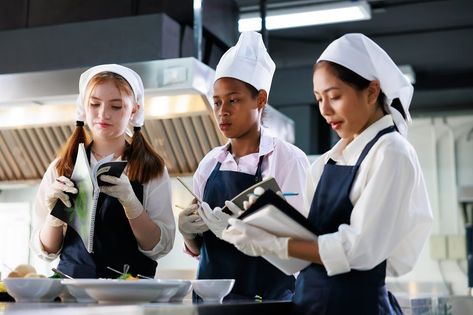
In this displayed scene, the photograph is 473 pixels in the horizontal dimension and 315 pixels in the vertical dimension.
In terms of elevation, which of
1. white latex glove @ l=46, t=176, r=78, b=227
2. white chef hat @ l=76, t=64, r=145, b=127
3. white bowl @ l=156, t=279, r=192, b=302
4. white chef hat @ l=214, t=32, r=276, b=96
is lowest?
white bowl @ l=156, t=279, r=192, b=302

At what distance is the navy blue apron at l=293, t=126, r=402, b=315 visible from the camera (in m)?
1.75

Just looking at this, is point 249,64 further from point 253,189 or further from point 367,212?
point 367,212

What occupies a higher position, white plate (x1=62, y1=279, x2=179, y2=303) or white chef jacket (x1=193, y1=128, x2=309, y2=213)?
white chef jacket (x1=193, y1=128, x2=309, y2=213)

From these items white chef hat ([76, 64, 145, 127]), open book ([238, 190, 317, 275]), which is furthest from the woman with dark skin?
open book ([238, 190, 317, 275])

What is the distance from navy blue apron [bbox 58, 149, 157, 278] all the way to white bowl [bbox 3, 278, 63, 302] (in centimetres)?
55

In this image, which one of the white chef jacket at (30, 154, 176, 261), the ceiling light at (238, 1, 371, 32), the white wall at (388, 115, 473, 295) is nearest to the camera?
the white chef jacket at (30, 154, 176, 261)

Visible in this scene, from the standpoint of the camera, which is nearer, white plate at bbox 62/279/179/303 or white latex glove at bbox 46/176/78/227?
white plate at bbox 62/279/179/303

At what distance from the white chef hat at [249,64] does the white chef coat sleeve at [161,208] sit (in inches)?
18.0

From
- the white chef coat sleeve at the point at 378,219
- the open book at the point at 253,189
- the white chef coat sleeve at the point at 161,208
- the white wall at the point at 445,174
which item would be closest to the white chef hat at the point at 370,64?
the white chef coat sleeve at the point at 378,219

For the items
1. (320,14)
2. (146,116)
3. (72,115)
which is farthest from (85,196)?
(320,14)

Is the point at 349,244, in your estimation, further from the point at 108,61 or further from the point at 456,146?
the point at 456,146

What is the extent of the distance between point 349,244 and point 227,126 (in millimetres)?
961

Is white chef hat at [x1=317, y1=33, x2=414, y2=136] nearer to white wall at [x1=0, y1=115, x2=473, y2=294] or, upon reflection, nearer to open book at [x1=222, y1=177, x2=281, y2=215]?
open book at [x1=222, y1=177, x2=281, y2=215]

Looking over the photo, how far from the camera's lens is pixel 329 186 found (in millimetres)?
1895
